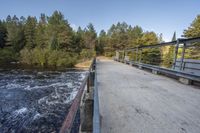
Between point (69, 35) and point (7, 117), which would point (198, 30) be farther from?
point (69, 35)

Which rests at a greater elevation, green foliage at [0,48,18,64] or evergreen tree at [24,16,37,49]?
evergreen tree at [24,16,37,49]

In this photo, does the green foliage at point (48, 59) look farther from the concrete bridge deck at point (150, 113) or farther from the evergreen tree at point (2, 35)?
the concrete bridge deck at point (150, 113)

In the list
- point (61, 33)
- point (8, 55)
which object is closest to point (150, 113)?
point (61, 33)

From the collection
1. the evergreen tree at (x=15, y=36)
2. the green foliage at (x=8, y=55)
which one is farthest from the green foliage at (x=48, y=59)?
the evergreen tree at (x=15, y=36)

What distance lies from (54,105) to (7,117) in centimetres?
216

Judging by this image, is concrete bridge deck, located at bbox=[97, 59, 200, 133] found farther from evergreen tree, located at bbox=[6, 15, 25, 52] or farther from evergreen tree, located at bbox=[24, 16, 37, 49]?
evergreen tree, located at bbox=[6, 15, 25, 52]

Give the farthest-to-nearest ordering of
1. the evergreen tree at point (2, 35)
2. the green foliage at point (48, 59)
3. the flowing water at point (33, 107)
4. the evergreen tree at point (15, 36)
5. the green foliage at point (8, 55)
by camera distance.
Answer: the evergreen tree at point (2, 35) < the evergreen tree at point (15, 36) < the green foliage at point (8, 55) < the green foliage at point (48, 59) < the flowing water at point (33, 107)

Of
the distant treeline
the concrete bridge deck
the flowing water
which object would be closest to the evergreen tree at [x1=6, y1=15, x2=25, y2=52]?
the distant treeline

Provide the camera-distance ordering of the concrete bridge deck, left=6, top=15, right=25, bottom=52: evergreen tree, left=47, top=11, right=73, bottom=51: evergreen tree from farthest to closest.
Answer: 1. left=6, top=15, right=25, bottom=52: evergreen tree
2. left=47, top=11, right=73, bottom=51: evergreen tree
3. the concrete bridge deck

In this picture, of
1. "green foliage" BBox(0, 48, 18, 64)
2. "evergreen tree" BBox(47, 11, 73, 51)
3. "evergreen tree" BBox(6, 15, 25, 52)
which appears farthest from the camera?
"evergreen tree" BBox(6, 15, 25, 52)

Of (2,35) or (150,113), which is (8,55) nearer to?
(2,35)

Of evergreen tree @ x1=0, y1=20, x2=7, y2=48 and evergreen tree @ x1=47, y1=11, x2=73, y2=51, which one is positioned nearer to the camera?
evergreen tree @ x1=47, y1=11, x2=73, y2=51

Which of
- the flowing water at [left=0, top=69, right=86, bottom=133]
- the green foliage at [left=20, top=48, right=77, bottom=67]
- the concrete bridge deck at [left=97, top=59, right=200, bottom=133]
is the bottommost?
the flowing water at [left=0, top=69, right=86, bottom=133]

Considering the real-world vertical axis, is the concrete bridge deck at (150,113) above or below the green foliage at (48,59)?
above
